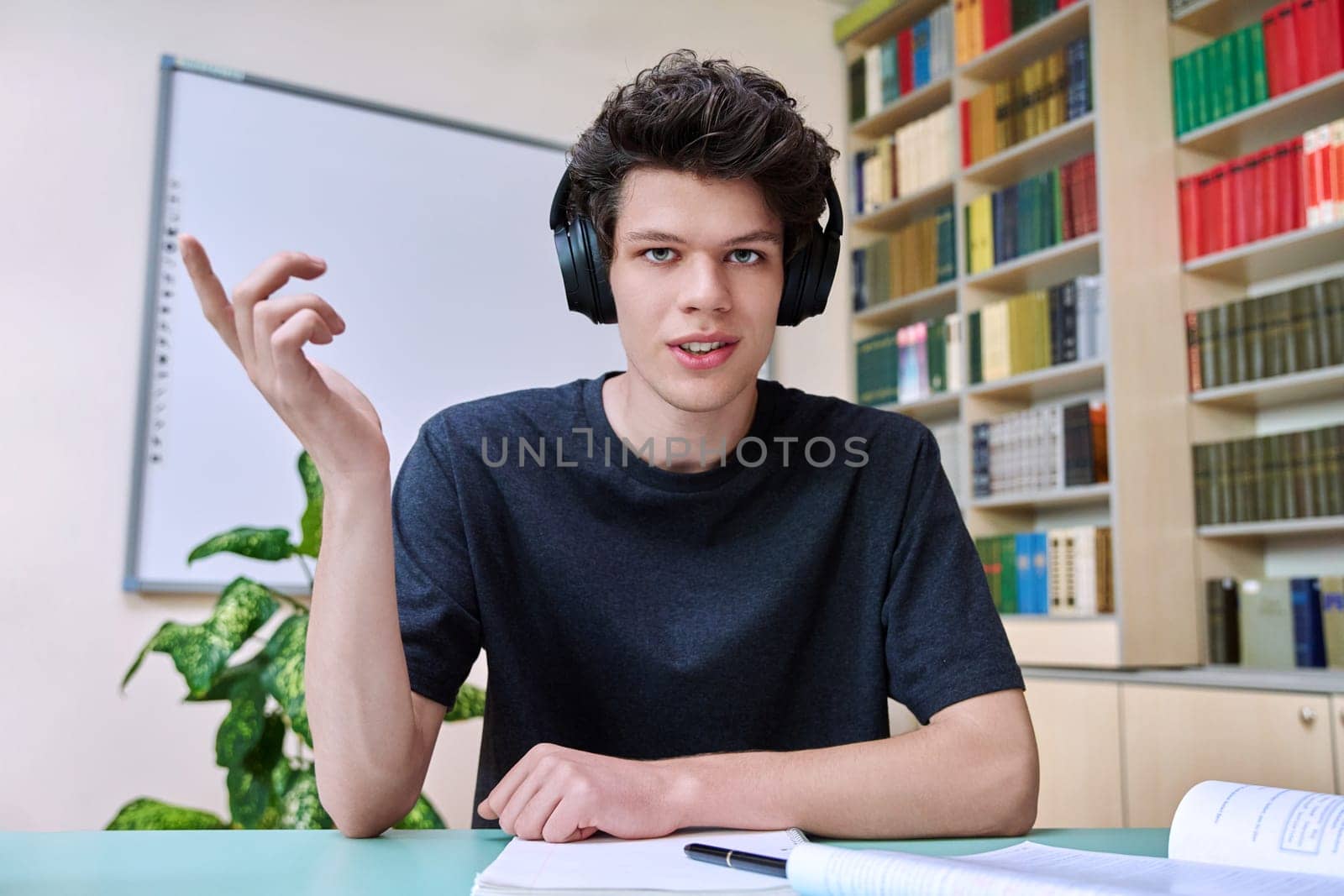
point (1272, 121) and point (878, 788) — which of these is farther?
point (1272, 121)

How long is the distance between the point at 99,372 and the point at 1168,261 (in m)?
2.63

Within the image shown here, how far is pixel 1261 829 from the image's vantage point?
705mm

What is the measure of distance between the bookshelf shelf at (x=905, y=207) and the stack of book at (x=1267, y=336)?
0.93m

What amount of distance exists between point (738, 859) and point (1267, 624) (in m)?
2.29

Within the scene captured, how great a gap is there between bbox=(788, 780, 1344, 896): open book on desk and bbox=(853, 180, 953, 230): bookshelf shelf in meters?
2.86

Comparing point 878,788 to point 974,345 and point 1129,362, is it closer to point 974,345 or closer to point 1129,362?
point 1129,362

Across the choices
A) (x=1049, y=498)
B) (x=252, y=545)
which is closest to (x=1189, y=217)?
(x=1049, y=498)

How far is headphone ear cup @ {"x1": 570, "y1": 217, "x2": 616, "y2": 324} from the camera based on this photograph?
1228 millimetres

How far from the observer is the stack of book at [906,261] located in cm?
338

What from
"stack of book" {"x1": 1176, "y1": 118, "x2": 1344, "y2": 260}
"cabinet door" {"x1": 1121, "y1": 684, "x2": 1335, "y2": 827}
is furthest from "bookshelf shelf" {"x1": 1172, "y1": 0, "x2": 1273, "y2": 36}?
"cabinet door" {"x1": 1121, "y1": 684, "x2": 1335, "y2": 827}

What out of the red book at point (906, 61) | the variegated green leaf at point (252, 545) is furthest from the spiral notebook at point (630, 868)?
the red book at point (906, 61)

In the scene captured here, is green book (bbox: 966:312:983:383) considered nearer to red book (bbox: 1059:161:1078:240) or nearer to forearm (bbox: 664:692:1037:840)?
red book (bbox: 1059:161:1078:240)

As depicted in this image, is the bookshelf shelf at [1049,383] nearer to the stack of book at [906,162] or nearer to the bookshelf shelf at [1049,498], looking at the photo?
the bookshelf shelf at [1049,498]

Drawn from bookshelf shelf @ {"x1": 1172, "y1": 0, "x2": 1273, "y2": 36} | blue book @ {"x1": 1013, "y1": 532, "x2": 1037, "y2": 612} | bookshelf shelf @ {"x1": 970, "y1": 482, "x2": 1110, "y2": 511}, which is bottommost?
blue book @ {"x1": 1013, "y1": 532, "x2": 1037, "y2": 612}
